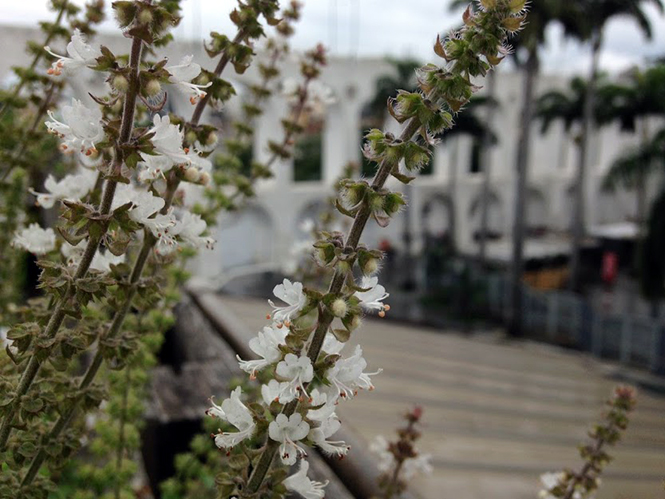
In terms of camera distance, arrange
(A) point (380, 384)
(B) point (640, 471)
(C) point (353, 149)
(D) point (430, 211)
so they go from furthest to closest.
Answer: (D) point (430, 211) → (C) point (353, 149) → (A) point (380, 384) → (B) point (640, 471)

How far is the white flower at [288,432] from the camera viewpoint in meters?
0.75

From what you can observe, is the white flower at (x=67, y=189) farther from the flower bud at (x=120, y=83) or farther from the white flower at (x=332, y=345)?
the white flower at (x=332, y=345)

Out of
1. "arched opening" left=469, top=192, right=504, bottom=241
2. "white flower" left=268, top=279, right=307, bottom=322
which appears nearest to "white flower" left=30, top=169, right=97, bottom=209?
"white flower" left=268, top=279, right=307, bottom=322

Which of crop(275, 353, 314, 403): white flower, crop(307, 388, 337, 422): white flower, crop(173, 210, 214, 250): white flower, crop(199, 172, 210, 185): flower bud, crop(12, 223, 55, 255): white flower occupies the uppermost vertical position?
crop(199, 172, 210, 185): flower bud

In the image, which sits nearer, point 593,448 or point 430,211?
point 593,448

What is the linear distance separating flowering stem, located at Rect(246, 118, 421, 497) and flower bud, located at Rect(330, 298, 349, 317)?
11 millimetres

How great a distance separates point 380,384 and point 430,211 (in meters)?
19.7

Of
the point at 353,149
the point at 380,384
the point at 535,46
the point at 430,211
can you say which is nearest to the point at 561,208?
the point at 430,211

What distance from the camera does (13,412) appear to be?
0.82 metres

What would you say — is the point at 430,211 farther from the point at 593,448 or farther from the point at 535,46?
the point at 593,448

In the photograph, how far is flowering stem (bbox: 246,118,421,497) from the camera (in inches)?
30.1

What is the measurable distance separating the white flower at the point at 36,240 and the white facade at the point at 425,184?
1245 centimetres

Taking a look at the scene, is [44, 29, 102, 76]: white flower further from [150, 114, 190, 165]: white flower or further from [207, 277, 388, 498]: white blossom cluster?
[207, 277, 388, 498]: white blossom cluster

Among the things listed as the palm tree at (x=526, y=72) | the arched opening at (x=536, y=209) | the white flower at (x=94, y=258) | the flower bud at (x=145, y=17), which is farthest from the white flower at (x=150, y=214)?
the arched opening at (x=536, y=209)
